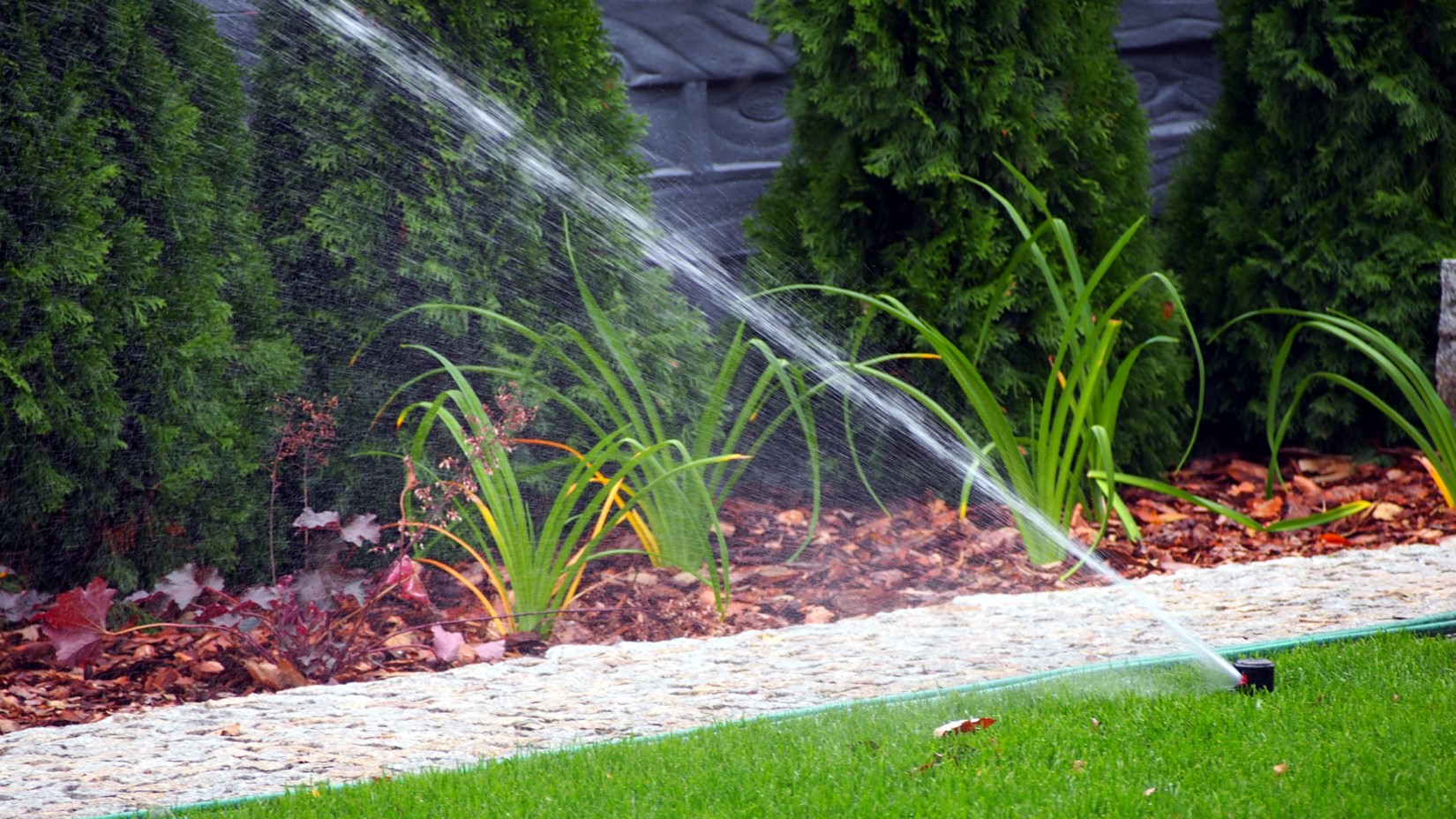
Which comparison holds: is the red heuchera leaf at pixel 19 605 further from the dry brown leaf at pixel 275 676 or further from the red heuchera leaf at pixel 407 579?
the red heuchera leaf at pixel 407 579

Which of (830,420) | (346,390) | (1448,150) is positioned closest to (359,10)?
(346,390)

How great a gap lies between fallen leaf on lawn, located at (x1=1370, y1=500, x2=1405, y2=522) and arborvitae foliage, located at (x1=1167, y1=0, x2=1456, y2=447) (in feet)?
2.49

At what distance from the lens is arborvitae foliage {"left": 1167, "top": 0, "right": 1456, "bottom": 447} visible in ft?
18.3

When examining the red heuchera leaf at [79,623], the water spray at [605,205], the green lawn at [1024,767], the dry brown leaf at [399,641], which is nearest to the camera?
the green lawn at [1024,767]

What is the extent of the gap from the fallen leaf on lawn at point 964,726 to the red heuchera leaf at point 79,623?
2417 millimetres

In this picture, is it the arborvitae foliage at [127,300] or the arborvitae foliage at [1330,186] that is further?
the arborvitae foliage at [1330,186]

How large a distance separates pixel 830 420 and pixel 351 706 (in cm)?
270

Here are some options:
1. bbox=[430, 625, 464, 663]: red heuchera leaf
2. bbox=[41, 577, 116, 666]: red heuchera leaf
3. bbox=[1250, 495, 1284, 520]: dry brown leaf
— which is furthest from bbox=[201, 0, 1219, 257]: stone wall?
bbox=[41, 577, 116, 666]: red heuchera leaf

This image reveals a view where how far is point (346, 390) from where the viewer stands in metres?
4.57

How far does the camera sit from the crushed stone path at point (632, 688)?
2602mm

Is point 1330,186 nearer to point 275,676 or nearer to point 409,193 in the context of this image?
→ point 409,193

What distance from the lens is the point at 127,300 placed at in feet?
13.2

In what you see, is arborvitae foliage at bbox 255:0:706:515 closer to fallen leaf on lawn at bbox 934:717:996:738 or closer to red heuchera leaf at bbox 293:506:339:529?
red heuchera leaf at bbox 293:506:339:529

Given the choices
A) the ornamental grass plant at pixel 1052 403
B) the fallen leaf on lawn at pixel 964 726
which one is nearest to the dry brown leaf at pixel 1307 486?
the ornamental grass plant at pixel 1052 403
